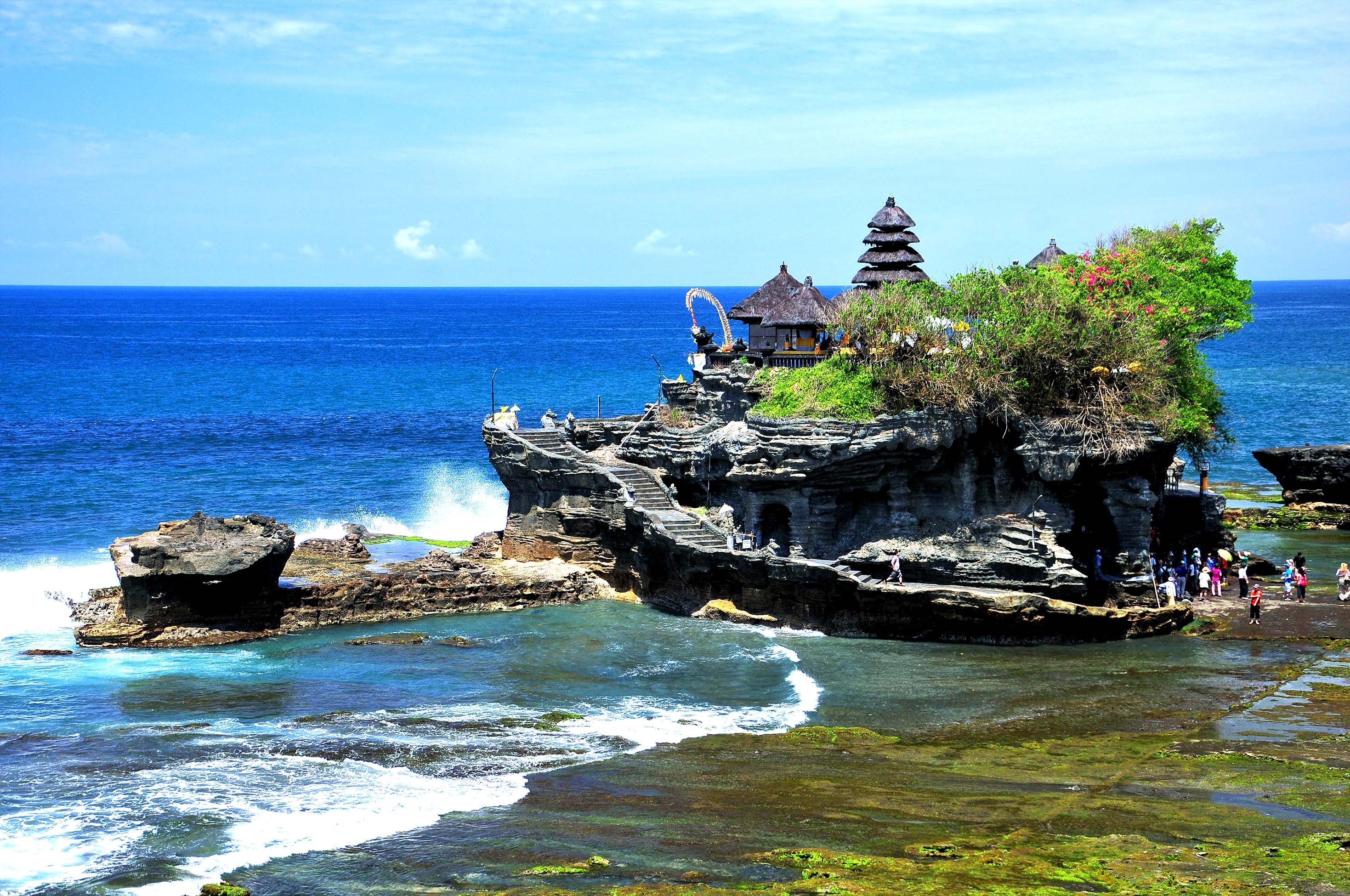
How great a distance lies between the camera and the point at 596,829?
22.4 metres

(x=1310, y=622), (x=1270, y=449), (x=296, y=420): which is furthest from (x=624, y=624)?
(x=296, y=420)

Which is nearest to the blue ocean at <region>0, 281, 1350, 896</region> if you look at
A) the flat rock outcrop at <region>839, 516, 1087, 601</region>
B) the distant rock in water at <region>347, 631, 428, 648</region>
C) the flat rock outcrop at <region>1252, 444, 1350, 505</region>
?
the distant rock in water at <region>347, 631, 428, 648</region>

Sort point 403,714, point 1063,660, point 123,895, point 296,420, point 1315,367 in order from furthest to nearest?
point 1315,367 < point 296,420 < point 1063,660 < point 403,714 < point 123,895

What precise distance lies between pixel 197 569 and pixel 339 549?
402 inches

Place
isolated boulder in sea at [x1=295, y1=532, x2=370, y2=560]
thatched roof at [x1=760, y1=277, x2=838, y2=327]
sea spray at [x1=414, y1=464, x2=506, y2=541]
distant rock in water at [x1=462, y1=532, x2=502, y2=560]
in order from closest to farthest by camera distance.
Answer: thatched roof at [x1=760, y1=277, x2=838, y2=327] → distant rock in water at [x1=462, y1=532, x2=502, y2=560] → isolated boulder in sea at [x1=295, y1=532, x2=370, y2=560] → sea spray at [x1=414, y1=464, x2=506, y2=541]

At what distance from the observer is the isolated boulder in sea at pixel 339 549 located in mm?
46156

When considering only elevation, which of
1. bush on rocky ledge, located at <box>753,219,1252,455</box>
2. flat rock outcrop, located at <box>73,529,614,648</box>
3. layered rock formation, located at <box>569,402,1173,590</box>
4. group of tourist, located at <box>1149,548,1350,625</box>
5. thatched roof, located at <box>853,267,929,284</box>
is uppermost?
thatched roof, located at <box>853,267,929,284</box>

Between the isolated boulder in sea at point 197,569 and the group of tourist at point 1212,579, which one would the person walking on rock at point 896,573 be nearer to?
the group of tourist at point 1212,579

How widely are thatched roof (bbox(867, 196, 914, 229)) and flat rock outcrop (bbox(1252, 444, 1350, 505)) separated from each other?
71.7 ft

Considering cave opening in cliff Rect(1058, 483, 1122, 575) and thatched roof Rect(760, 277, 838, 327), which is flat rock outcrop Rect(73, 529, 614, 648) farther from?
cave opening in cliff Rect(1058, 483, 1122, 575)

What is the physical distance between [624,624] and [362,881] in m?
18.4

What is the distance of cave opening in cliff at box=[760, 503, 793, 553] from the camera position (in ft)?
132

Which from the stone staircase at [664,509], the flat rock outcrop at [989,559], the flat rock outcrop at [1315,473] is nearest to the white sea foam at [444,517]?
the stone staircase at [664,509]

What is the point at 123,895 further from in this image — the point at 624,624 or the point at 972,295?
the point at 972,295
